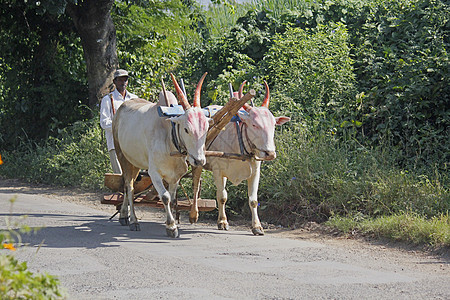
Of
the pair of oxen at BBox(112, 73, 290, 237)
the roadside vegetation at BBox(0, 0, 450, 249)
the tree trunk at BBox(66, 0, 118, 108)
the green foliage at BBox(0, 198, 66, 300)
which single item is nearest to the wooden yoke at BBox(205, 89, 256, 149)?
the pair of oxen at BBox(112, 73, 290, 237)

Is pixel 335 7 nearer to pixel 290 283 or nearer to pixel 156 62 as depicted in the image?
pixel 156 62

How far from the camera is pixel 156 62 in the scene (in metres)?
17.0

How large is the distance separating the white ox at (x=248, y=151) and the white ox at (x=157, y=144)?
22.1 inches

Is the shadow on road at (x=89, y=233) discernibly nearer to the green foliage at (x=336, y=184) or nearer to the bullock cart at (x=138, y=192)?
the bullock cart at (x=138, y=192)

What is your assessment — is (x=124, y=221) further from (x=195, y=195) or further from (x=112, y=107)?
(x=112, y=107)

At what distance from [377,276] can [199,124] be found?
8.97ft

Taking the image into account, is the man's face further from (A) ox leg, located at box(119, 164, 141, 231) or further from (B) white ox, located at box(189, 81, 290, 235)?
(B) white ox, located at box(189, 81, 290, 235)

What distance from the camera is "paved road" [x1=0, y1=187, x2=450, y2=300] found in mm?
5273

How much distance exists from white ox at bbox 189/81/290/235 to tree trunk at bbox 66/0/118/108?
23.1 ft

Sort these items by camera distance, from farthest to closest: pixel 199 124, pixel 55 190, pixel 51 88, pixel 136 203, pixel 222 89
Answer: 1. pixel 51 88
2. pixel 55 190
3. pixel 222 89
4. pixel 136 203
5. pixel 199 124

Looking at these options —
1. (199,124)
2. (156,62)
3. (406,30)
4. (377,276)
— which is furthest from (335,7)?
(377,276)

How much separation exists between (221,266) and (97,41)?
9.69 m

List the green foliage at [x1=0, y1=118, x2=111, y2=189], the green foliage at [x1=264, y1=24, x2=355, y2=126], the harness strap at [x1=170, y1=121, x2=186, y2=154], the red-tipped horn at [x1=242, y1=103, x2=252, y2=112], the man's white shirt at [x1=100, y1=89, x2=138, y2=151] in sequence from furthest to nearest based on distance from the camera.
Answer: the green foliage at [x1=0, y1=118, x2=111, y2=189]
the green foliage at [x1=264, y1=24, x2=355, y2=126]
the man's white shirt at [x1=100, y1=89, x2=138, y2=151]
the red-tipped horn at [x1=242, y1=103, x2=252, y2=112]
the harness strap at [x1=170, y1=121, x2=186, y2=154]

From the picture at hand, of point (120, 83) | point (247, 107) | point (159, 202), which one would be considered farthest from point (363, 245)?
point (120, 83)
